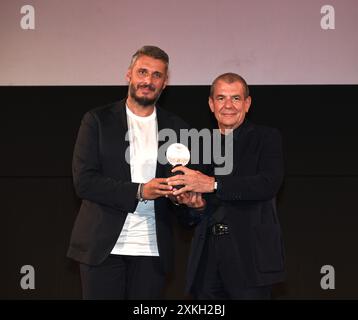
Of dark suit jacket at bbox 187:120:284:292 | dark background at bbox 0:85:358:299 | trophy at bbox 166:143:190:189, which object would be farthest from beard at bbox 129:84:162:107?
dark background at bbox 0:85:358:299

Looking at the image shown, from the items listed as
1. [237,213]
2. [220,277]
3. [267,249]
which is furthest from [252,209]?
[220,277]

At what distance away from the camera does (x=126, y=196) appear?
263 cm

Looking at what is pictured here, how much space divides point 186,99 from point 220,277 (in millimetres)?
1927

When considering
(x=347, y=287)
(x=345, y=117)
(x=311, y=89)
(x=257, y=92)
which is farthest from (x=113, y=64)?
(x=347, y=287)

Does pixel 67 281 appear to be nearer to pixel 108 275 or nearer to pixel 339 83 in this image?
pixel 108 275

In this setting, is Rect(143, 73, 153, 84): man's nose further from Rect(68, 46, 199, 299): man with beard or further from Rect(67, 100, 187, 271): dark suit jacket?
Rect(67, 100, 187, 271): dark suit jacket

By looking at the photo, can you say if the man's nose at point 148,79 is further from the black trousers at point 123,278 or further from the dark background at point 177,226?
the dark background at point 177,226

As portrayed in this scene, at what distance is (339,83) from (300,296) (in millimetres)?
1498

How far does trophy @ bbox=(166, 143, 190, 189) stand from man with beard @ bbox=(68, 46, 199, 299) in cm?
9

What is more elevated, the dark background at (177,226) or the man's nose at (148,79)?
the man's nose at (148,79)

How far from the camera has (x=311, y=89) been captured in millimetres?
4352

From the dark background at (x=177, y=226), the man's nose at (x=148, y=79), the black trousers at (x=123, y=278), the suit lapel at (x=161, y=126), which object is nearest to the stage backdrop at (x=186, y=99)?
the dark background at (x=177, y=226)

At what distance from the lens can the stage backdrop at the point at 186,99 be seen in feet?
14.1

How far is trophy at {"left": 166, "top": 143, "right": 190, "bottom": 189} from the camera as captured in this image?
2695 mm
